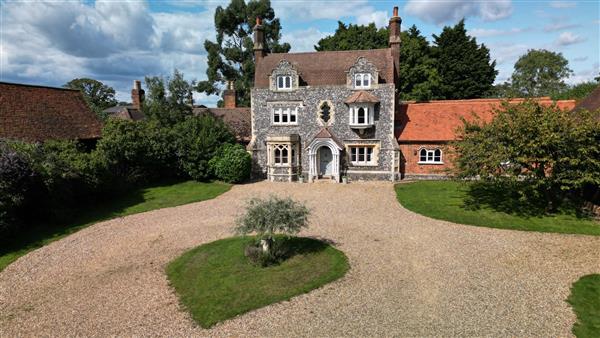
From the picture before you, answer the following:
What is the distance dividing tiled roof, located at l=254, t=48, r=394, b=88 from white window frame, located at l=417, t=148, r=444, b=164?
569 cm

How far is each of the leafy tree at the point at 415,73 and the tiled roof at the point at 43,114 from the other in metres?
30.3

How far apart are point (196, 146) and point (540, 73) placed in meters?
55.2

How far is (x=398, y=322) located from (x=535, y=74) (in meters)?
61.6

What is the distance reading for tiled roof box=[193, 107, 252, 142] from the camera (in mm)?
31641

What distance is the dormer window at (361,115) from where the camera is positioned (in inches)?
1024

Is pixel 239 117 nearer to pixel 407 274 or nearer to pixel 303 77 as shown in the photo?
pixel 303 77

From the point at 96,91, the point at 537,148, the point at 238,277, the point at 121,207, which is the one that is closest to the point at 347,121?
the point at 537,148

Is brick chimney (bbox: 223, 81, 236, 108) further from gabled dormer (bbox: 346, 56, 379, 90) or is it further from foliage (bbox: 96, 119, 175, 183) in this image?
gabled dormer (bbox: 346, 56, 379, 90)

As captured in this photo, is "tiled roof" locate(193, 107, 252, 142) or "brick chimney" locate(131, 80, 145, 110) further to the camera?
"brick chimney" locate(131, 80, 145, 110)

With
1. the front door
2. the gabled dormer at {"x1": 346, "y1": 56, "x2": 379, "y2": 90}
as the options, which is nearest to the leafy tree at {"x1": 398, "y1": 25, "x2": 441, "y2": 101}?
the gabled dormer at {"x1": 346, "y1": 56, "x2": 379, "y2": 90}

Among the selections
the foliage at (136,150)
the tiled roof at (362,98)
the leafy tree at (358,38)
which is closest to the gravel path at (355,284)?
the foliage at (136,150)

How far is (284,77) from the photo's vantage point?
27.4 metres

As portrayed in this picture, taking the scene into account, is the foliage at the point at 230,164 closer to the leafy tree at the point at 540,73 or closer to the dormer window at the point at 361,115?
the dormer window at the point at 361,115

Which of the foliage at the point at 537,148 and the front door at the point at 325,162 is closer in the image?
the foliage at the point at 537,148
